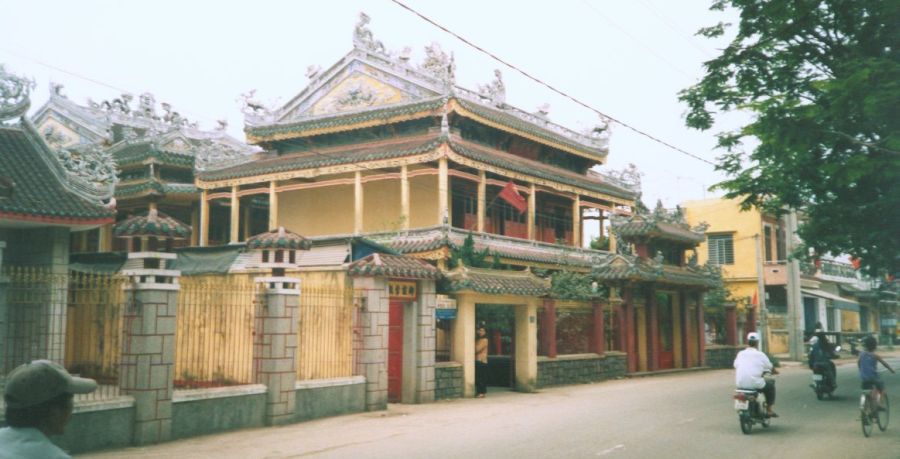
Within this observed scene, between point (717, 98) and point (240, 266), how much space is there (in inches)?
435

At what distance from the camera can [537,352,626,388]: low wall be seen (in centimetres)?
2002

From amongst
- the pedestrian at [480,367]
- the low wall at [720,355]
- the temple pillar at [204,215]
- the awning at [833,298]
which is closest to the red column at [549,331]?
the pedestrian at [480,367]

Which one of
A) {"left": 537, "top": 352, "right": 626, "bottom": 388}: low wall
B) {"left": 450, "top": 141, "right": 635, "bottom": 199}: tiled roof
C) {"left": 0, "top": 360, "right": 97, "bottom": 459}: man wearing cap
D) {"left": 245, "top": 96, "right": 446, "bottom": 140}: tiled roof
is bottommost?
{"left": 537, "top": 352, "right": 626, "bottom": 388}: low wall

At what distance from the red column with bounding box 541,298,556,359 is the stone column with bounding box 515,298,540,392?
1.37m

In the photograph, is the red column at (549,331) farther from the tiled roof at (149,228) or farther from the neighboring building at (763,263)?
the neighboring building at (763,263)

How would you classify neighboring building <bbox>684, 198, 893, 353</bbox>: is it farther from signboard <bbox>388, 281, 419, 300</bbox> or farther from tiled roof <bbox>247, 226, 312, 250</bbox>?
tiled roof <bbox>247, 226, 312, 250</bbox>

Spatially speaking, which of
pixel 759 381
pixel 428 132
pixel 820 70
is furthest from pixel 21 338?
pixel 428 132

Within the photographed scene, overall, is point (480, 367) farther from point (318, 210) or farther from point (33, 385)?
point (318, 210)

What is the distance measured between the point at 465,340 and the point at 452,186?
1394cm

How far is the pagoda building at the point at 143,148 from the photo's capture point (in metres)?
32.4

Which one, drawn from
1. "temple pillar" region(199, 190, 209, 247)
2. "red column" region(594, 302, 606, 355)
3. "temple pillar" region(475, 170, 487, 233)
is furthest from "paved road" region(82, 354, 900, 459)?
"temple pillar" region(199, 190, 209, 247)

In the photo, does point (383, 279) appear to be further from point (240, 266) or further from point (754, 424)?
point (754, 424)

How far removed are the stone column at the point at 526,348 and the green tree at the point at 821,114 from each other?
17.7ft

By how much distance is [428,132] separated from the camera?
29.2 meters
